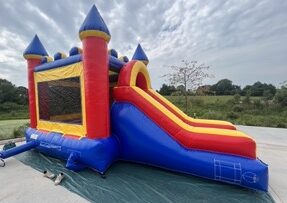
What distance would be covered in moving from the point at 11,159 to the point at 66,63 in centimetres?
252

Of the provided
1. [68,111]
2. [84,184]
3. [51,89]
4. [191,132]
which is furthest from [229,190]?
[51,89]

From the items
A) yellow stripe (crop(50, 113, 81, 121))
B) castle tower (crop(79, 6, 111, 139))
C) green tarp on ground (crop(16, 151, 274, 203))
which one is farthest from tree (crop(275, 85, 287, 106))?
yellow stripe (crop(50, 113, 81, 121))

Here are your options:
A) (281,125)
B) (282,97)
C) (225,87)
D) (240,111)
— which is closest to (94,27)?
(281,125)

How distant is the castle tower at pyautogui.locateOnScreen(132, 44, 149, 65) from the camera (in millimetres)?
5734

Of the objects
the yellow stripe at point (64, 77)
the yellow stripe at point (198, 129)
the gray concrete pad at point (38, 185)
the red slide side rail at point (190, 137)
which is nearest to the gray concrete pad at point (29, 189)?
the gray concrete pad at point (38, 185)

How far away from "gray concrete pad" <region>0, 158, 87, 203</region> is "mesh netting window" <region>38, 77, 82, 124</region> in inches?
47.2

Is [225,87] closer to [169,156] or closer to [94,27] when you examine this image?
[169,156]

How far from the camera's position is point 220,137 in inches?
114

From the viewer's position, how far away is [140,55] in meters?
5.76

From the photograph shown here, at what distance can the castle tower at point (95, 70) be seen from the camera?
3242mm

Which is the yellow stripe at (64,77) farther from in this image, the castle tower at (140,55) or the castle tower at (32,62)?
the castle tower at (140,55)

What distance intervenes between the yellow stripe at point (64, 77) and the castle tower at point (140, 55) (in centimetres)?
245

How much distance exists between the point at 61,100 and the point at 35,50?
5.19 feet

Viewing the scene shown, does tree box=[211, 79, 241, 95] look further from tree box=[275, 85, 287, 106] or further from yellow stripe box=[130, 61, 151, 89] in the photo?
yellow stripe box=[130, 61, 151, 89]
